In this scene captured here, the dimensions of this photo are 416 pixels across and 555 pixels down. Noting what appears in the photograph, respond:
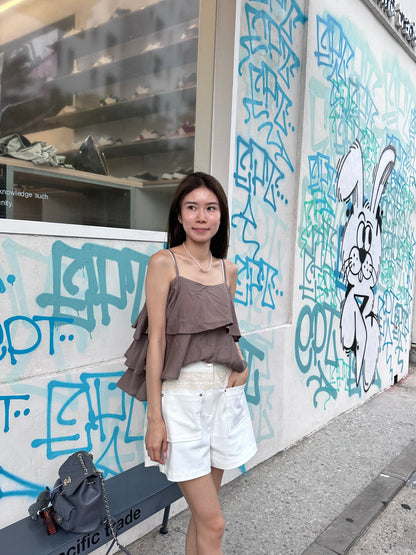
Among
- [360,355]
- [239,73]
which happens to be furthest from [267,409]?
[239,73]

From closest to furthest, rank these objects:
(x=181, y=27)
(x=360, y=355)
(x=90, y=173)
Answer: (x=90, y=173), (x=181, y=27), (x=360, y=355)

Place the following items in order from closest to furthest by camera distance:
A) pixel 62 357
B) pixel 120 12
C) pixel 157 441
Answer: pixel 157 441
pixel 62 357
pixel 120 12

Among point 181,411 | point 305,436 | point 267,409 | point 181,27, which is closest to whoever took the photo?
point 181,411

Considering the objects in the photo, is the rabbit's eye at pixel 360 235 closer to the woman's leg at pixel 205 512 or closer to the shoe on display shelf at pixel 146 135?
the shoe on display shelf at pixel 146 135

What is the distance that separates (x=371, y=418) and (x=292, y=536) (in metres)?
2.35

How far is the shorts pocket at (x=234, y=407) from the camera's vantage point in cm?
203

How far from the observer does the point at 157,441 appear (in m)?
1.93

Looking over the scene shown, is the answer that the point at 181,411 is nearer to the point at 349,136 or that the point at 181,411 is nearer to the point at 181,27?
the point at 181,27

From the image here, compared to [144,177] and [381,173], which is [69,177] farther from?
[381,173]

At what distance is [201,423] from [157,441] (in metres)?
0.19

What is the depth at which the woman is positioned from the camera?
1.94 meters

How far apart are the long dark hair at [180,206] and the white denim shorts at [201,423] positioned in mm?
569

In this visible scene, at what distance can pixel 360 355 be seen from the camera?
527 centimetres

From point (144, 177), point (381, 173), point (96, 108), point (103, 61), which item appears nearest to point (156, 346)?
point (144, 177)
